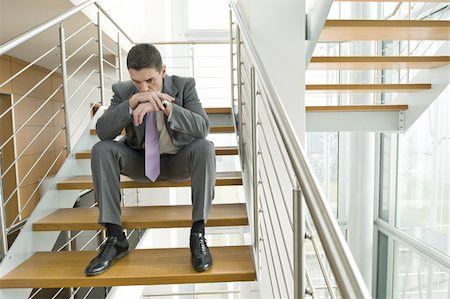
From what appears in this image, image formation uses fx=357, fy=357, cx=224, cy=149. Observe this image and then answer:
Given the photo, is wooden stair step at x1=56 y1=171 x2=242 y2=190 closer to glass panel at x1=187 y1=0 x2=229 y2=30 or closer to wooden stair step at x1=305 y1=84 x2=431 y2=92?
wooden stair step at x1=305 y1=84 x2=431 y2=92

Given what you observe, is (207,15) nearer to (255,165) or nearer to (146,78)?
(146,78)

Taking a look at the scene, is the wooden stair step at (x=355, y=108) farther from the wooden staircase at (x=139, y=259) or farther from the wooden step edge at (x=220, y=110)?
the wooden staircase at (x=139, y=259)

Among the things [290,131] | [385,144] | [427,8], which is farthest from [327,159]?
[290,131]

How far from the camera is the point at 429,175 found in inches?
146

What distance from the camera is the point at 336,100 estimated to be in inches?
196

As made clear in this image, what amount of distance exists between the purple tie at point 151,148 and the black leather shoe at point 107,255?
0.32 meters

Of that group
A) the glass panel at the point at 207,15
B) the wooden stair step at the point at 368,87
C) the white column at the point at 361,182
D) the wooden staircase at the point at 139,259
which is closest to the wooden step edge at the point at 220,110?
the wooden stair step at the point at 368,87

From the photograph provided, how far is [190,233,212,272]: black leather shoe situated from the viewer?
51.9 inches

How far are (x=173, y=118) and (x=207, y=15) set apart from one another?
355 centimetres

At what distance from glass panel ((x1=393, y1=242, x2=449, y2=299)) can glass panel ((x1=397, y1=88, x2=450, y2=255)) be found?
0.27 m

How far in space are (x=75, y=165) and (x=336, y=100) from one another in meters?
3.90

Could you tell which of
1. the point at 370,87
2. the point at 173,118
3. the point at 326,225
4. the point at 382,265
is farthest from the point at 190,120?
the point at 382,265

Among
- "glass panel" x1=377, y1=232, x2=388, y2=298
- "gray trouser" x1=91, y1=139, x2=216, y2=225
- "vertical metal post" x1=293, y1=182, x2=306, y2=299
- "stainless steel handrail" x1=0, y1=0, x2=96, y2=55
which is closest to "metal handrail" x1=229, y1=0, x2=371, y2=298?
"vertical metal post" x1=293, y1=182, x2=306, y2=299

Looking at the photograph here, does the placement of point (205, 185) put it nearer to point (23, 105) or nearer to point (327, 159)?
point (23, 105)
